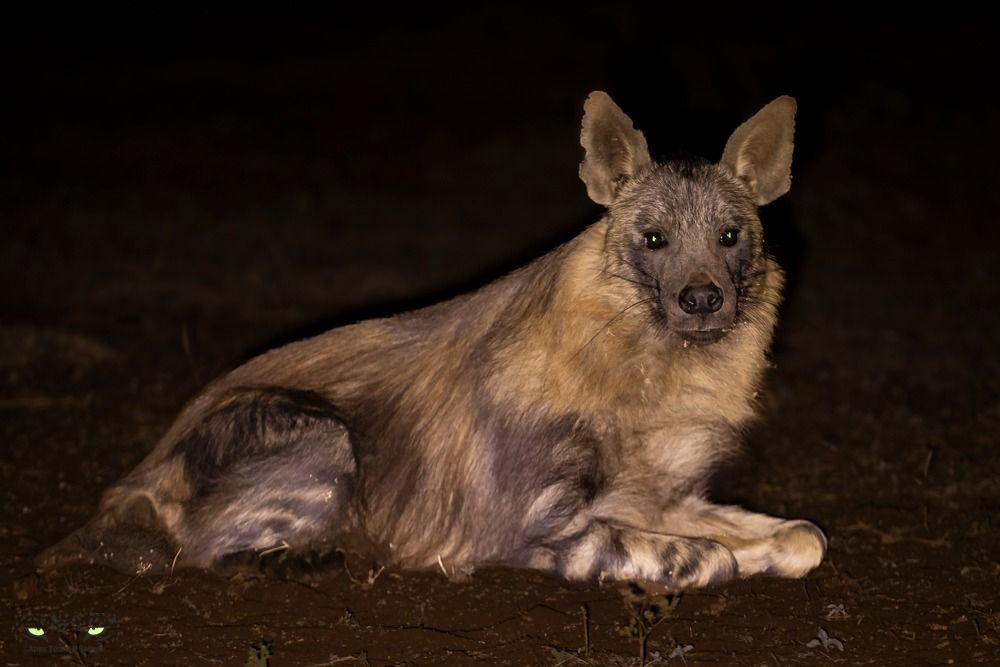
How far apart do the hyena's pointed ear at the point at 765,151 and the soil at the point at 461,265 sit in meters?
1.10

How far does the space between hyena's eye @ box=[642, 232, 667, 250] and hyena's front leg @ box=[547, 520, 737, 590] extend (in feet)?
3.55

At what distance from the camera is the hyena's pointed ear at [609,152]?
5223 millimetres

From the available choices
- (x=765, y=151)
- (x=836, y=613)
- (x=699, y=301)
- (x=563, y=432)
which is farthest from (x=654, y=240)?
(x=836, y=613)

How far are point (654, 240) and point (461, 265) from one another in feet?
18.1

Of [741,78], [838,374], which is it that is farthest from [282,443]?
[741,78]

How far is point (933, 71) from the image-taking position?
1606 cm

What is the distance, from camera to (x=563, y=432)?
504 centimetres

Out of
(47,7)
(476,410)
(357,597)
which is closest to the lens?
(357,597)

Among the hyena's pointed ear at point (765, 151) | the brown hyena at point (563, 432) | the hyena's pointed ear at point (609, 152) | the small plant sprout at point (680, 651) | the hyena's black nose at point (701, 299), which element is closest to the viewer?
the small plant sprout at point (680, 651)

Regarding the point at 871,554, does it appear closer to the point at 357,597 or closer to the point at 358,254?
the point at 357,597

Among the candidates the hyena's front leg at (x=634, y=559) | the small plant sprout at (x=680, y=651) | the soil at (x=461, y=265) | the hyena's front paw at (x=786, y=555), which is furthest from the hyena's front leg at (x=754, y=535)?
the small plant sprout at (x=680, y=651)

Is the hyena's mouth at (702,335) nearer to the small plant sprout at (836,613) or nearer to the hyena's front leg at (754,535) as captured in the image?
the hyena's front leg at (754,535)

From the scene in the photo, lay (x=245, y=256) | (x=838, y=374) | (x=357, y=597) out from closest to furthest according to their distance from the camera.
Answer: (x=357, y=597)
(x=838, y=374)
(x=245, y=256)

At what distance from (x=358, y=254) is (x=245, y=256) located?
923 mm
